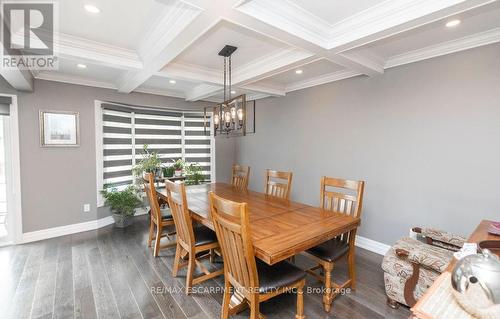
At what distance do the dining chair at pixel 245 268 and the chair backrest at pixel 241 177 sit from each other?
6.23 feet

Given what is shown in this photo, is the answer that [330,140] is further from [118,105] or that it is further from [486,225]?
[118,105]

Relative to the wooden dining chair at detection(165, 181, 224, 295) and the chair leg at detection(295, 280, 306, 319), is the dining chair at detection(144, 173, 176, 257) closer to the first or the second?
the wooden dining chair at detection(165, 181, 224, 295)

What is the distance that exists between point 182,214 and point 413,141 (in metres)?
2.89

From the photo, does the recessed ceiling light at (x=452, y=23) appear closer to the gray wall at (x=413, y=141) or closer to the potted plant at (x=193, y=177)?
the gray wall at (x=413, y=141)

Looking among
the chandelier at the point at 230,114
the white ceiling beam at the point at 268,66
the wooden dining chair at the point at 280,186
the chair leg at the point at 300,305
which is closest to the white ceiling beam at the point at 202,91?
the white ceiling beam at the point at 268,66

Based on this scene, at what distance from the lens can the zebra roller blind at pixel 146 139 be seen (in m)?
4.38

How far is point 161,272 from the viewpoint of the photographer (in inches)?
107

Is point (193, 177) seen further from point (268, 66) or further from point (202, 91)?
point (268, 66)

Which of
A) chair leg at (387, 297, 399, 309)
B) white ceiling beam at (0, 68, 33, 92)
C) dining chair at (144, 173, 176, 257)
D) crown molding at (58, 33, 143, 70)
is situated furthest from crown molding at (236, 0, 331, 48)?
white ceiling beam at (0, 68, 33, 92)

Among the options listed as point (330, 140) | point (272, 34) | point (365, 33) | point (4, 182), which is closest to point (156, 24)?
point (272, 34)

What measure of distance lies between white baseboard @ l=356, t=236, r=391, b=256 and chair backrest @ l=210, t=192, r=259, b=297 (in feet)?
8.05

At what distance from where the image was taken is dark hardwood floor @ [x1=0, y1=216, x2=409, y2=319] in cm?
209

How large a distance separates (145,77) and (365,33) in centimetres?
278

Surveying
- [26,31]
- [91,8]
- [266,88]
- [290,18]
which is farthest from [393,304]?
[26,31]
